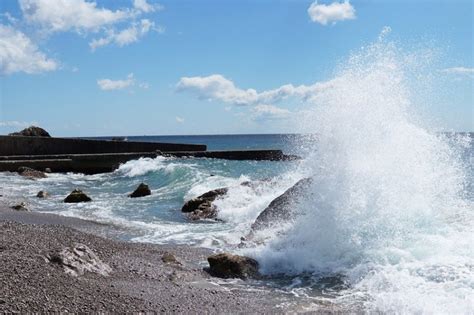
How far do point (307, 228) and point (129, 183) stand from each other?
516 inches

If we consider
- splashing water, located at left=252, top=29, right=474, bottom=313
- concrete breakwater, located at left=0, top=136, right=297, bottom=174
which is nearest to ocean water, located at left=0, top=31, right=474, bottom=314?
splashing water, located at left=252, top=29, right=474, bottom=313

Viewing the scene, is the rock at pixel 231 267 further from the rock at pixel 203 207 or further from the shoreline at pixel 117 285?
the rock at pixel 203 207

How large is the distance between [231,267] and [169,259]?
101cm

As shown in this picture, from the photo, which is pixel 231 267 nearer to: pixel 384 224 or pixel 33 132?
pixel 384 224

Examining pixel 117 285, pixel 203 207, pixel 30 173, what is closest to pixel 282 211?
pixel 203 207

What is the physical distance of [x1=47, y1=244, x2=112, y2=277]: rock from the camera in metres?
5.85

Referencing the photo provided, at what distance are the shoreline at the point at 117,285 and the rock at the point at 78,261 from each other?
0.09 meters

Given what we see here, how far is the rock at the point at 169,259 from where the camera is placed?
718 centimetres

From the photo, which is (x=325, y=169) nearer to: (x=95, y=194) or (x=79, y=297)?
(x=79, y=297)

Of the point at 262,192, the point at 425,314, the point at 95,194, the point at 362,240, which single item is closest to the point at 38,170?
the point at 95,194

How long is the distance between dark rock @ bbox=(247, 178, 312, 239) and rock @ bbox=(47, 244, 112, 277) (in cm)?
353

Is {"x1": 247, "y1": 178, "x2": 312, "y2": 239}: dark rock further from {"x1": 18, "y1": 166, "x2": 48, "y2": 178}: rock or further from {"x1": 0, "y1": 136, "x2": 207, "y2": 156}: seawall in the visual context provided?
{"x1": 0, "y1": 136, "x2": 207, "y2": 156}: seawall

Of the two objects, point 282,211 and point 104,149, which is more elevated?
point 104,149

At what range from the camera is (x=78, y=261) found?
6078 mm
